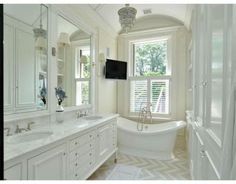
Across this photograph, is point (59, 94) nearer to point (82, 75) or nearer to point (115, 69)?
point (82, 75)

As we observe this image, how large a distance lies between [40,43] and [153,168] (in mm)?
2527

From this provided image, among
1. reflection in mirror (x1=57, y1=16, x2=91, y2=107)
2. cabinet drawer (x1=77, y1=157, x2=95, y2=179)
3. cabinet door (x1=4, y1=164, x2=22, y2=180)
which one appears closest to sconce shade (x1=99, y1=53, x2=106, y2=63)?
reflection in mirror (x1=57, y1=16, x2=91, y2=107)

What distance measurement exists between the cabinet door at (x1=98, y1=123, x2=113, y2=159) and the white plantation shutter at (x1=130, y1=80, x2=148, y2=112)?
1.73 meters

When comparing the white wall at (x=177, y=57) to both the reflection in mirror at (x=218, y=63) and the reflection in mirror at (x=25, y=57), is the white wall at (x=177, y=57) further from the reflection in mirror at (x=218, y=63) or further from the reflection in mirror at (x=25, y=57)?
the reflection in mirror at (x=218, y=63)

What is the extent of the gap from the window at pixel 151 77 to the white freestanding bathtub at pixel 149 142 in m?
1.01

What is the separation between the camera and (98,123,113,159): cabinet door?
2.50 metres

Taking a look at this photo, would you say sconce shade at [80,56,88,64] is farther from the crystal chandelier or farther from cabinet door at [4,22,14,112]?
cabinet door at [4,22,14,112]

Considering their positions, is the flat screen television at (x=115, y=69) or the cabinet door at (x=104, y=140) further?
the flat screen television at (x=115, y=69)

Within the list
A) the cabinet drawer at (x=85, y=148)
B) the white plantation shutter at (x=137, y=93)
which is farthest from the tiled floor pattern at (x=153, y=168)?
the white plantation shutter at (x=137, y=93)

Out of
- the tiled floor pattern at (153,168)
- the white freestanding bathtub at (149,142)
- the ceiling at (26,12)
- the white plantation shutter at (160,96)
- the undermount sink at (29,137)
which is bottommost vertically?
the tiled floor pattern at (153,168)

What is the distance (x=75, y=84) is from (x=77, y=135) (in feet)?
4.27

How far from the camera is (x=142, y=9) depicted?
149 inches

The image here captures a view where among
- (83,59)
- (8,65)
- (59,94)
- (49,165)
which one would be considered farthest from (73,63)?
(49,165)

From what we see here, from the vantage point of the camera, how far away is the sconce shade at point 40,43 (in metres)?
2.17
